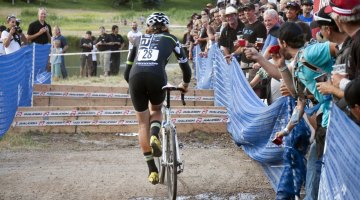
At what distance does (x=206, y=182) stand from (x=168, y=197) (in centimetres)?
84

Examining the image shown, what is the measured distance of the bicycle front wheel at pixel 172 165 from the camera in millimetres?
8078

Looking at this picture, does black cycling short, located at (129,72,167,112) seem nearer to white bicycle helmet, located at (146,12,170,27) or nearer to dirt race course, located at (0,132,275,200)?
white bicycle helmet, located at (146,12,170,27)

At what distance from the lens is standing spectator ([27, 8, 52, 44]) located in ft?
63.7

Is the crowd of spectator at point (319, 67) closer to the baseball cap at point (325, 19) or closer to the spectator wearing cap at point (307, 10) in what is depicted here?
the baseball cap at point (325, 19)

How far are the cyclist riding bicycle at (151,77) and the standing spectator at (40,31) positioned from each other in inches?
421

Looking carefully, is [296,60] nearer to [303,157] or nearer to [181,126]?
[303,157]

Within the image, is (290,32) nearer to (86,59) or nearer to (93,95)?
(93,95)

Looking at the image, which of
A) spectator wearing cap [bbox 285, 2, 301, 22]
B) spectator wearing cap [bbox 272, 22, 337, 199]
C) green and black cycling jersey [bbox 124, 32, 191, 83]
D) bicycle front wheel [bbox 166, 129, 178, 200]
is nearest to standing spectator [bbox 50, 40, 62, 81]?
spectator wearing cap [bbox 285, 2, 301, 22]

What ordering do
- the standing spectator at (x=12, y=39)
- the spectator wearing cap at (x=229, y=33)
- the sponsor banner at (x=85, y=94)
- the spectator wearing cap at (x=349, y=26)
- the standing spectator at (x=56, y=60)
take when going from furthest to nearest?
the standing spectator at (x=56, y=60), the standing spectator at (x=12, y=39), the sponsor banner at (x=85, y=94), the spectator wearing cap at (x=229, y=33), the spectator wearing cap at (x=349, y=26)

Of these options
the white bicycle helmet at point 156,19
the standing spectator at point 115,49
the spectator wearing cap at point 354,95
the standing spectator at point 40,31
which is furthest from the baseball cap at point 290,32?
the standing spectator at point 115,49

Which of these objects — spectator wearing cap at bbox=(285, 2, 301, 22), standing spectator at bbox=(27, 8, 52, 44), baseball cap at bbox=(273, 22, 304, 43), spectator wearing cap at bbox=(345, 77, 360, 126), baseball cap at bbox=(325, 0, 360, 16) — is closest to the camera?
spectator wearing cap at bbox=(345, 77, 360, 126)

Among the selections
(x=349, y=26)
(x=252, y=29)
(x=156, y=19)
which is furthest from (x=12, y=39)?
(x=349, y=26)

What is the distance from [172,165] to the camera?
820cm

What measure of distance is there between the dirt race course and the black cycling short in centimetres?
96
